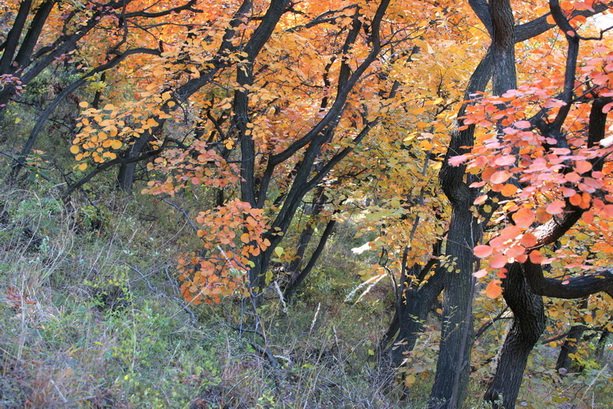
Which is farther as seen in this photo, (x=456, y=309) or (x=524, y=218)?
(x=456, y=309)

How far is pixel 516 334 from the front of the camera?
17.5ft

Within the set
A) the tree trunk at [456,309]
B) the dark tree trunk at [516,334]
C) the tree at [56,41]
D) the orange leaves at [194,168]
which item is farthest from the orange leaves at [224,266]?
the tree at [56,41]

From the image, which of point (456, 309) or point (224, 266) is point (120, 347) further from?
point (456, 309)

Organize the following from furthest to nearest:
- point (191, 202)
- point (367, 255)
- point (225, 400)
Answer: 1. point (367, 255)
2. point (191, 202)
3. point (225, 400)

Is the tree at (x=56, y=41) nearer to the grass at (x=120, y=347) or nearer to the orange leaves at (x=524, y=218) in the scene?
the grass at (x=120, y=347)

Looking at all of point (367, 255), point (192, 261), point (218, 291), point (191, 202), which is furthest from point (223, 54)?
point (367, 255)

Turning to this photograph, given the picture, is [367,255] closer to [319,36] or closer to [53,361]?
[319,36]

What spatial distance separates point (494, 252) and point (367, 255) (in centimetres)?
1076

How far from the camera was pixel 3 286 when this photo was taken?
3836 mm

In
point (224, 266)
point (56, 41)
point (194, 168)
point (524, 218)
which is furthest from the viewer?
point (56, 41)

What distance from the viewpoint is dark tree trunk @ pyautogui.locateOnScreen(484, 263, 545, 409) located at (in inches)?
186

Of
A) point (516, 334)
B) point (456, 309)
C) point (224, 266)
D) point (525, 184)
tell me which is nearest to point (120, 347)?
point (224, 266)

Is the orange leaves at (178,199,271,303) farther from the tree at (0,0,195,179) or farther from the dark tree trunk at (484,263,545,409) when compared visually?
the tree at (0,0,195,179)

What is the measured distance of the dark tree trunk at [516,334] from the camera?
4.73 m
